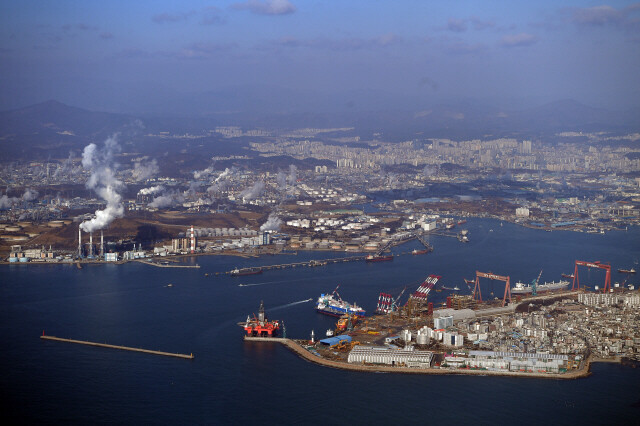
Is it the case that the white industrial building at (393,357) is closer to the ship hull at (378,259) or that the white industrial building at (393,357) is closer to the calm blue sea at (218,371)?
the calm blue sea at (218,371)

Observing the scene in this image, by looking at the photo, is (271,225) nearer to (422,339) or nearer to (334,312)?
(334,312)

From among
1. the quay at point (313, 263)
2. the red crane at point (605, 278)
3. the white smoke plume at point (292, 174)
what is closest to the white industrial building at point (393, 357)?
the red crane at point (605, 278)

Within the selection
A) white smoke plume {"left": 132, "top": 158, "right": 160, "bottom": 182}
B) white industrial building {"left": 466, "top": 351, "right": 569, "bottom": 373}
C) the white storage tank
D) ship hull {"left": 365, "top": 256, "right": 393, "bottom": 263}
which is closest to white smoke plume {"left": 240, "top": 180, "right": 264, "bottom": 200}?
white smoke plume {"left": 132, "top": 158, "right": 160, "bottom": 182}

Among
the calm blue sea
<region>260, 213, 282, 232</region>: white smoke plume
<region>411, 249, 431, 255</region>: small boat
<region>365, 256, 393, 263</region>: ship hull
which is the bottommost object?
the calm blue sea

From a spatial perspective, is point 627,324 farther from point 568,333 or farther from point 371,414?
point 371,414

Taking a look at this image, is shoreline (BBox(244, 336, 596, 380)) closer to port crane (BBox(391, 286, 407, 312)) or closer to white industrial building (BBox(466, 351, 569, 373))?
white industrial building (BBox(466, 351, 569, 373))

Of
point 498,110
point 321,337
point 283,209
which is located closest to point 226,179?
point 283,209
